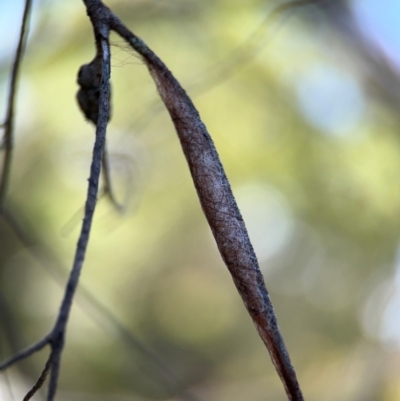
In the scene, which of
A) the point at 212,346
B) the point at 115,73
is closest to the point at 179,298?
the point at 212,346

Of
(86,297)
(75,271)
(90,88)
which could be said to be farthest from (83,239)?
(86,297)

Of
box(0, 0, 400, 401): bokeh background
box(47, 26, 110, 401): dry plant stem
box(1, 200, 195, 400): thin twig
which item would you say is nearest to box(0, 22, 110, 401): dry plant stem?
box(47, 26, 110, 401): dry plant stem

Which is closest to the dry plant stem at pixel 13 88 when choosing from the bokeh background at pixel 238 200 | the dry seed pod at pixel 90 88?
the dry seed pod at pixel 90 88

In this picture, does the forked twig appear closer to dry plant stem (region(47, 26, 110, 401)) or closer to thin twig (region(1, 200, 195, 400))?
dry plant stem (region(47, 26, 110, 401))

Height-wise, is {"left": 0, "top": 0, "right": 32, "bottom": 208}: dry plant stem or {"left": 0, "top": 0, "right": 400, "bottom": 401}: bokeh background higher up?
{"left": 0, "top": 0, "right": 400, "bottom": 401}: bokeh background

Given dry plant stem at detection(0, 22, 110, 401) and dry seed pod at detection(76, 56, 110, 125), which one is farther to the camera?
dry seed pod at detection(76, 56, 110, 125)

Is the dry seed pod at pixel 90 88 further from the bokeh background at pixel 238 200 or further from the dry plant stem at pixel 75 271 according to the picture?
the bokeh background at pixel 238 200

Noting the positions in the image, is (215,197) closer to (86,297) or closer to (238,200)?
(86,297)
